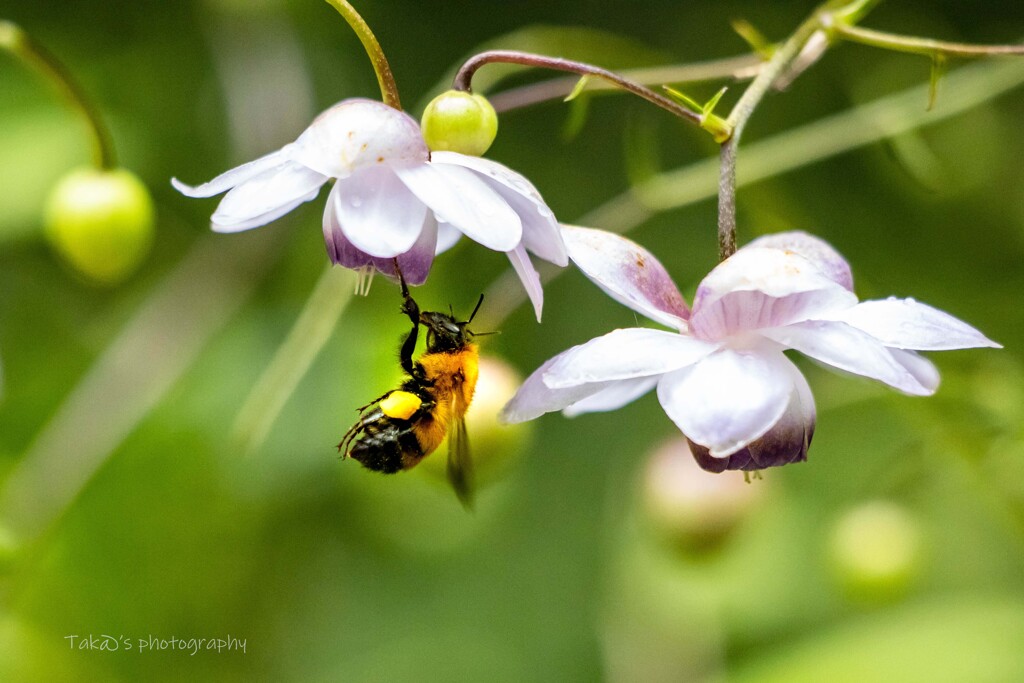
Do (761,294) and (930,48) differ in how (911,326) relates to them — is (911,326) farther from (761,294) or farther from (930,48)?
(930,48)

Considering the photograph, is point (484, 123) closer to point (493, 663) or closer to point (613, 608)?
point (613, 608)

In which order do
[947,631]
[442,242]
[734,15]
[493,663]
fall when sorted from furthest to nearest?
[493,663] → [734,15] → [947,631] → [442,242]

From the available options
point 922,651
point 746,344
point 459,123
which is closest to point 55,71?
point 459,123

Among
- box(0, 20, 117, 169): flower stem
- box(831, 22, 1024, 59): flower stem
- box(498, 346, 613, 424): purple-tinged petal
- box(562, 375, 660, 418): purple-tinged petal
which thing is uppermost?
box(0, 20, 117, 169): flower stem

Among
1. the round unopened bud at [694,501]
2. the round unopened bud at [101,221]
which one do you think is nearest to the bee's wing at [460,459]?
the round unopened bud at [101,221]

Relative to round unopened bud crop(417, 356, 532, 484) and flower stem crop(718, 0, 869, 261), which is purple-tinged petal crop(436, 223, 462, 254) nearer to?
flower stem crop(718, 0, 869, 261)

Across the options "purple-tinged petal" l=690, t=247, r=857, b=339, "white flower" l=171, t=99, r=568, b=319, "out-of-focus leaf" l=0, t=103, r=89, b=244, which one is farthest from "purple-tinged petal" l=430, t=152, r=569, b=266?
"out-of-focus leaf" l=0, t=103, r=89, b=244

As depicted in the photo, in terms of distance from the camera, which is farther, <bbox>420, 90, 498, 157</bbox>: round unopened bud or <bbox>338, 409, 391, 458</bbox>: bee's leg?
<bbox>338, 409, 391, 458</bbox>: bee's leg

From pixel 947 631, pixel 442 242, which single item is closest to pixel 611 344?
pixel 442 242
